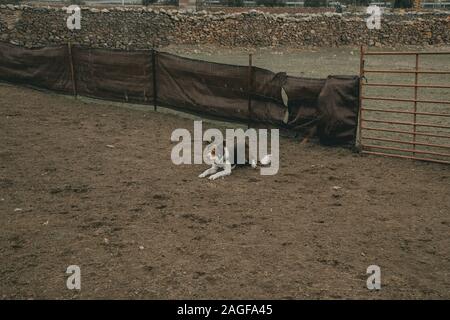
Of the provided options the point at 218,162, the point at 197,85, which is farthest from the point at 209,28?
the point at 218,162

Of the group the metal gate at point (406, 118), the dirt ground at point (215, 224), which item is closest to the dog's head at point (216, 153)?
the dirt ground at point (215, 224)

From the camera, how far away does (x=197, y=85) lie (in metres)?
12.2

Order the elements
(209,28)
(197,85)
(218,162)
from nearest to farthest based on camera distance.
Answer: (218,162) → (197,85) → (209,28)

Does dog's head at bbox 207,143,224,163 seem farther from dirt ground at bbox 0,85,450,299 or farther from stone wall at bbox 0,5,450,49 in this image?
stone wall at bbox 0,5,450,49

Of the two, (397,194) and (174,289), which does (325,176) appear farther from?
(174,289)

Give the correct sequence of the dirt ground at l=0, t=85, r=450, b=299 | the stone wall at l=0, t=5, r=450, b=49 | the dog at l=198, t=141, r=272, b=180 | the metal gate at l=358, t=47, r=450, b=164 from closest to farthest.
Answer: the dirt ground at l=0, t=85, r=450, b=299
the dog at l=198, t=141, r=272, b=180
the metal gate at l=358, t=47, r=450, b=164
the stone wall at l=0, t=5, r=450, b=49

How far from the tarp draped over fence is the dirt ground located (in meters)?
0.76

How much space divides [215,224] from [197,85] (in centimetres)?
646

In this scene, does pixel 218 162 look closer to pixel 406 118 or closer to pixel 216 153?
pixel 216 153

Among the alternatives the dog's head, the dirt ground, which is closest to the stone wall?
the dirt ground

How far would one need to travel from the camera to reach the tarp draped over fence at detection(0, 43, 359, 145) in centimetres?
991

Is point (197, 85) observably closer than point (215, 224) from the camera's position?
No

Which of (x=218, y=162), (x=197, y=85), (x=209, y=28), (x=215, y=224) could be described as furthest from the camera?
(x=209, y=28)

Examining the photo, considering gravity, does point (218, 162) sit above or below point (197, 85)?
below
